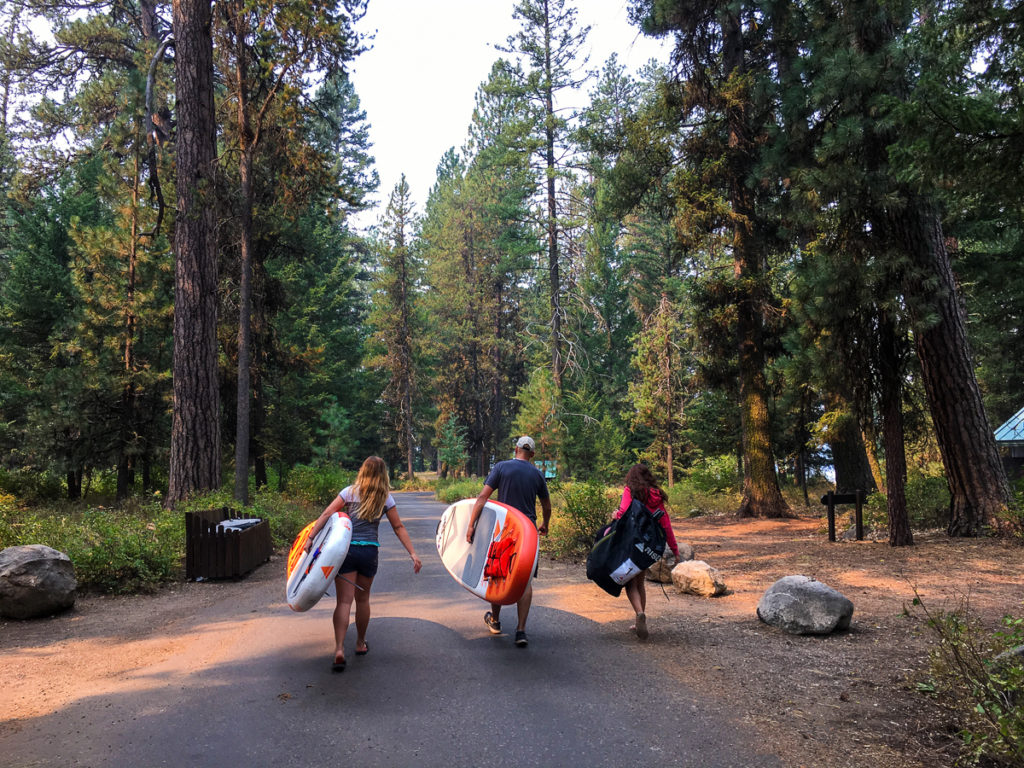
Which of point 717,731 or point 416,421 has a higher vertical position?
point 416,421

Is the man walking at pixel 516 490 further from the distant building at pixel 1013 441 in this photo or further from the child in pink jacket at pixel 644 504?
the distant building at pixel 1013 441

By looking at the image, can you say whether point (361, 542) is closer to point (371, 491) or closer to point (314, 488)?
point (371, 491)

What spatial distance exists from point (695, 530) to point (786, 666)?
9.91 m

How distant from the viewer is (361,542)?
5.69m

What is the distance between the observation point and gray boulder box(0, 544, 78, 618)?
714 centimetres

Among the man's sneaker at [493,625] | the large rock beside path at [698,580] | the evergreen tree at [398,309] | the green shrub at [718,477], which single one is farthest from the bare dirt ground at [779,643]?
the evergreen tree at [398,309]

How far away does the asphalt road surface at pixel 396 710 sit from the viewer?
3756 millimetres

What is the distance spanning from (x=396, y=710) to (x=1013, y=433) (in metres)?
22.2

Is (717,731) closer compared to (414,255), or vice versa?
(717,731)

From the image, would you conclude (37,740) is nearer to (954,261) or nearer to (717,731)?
(717,731)

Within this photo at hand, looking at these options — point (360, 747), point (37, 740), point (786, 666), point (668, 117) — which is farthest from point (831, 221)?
point (37, 740)

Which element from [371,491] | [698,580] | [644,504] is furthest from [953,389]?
[371,491]

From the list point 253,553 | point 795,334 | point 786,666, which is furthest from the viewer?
point 795,334

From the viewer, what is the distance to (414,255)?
49.5 metres
